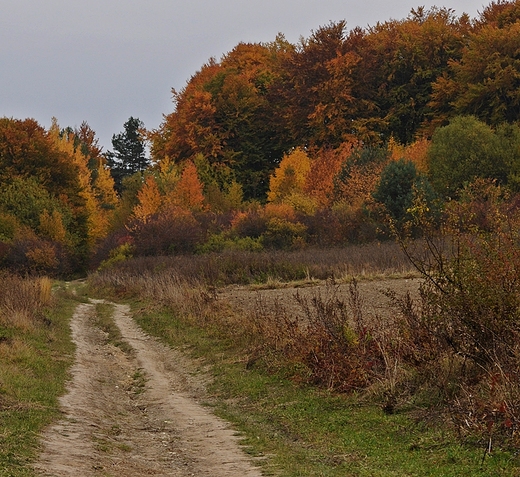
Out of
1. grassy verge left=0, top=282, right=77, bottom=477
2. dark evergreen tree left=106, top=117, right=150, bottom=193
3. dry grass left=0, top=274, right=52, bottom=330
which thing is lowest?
grassy verge left=0, top=282, right=77, bottom=477

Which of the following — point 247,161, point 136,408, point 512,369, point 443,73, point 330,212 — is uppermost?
point 443,73

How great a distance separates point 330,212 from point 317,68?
88.5 feet

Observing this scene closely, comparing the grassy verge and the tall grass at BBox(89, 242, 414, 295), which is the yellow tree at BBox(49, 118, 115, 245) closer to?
the tall grass at BBox(89, 242, 414, 295)

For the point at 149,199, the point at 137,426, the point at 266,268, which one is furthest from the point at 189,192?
the point at 137,426

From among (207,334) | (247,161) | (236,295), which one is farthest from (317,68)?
(207,334)

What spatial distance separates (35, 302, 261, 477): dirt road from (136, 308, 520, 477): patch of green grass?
17.4 inches

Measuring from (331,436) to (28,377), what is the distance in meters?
6.74

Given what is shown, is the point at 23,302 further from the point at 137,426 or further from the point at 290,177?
the point at 290,177

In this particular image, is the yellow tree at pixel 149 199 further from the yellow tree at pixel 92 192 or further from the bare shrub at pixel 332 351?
the bare shrub at pixel 332 351

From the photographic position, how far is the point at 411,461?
27.0 feet

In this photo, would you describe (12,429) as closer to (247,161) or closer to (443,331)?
(443,331)

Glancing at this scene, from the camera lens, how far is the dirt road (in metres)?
8.62

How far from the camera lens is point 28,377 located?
46.4 ft

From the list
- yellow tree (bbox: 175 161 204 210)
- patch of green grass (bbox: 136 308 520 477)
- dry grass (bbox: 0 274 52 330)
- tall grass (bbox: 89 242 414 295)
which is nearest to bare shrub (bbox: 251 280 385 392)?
patch of green grass (bbox: 136 308 520 477)
